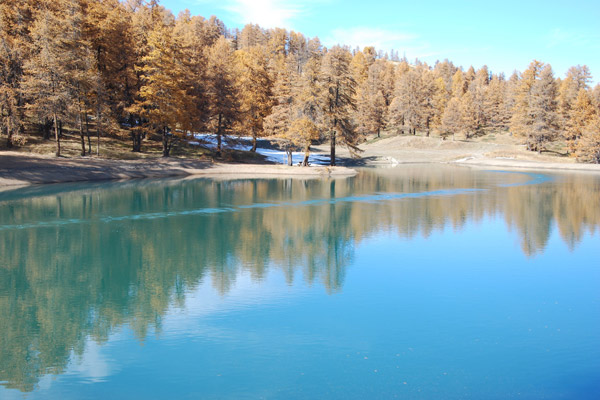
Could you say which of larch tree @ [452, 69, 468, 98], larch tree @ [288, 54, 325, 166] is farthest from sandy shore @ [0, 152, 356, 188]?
larch tree @ [452, 69, 468, 98]

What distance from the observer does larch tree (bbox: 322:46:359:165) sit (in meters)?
54.9

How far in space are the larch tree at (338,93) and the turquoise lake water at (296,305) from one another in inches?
1180

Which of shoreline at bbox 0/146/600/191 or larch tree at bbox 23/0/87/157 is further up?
larch tree at bbox 23/0/87/157

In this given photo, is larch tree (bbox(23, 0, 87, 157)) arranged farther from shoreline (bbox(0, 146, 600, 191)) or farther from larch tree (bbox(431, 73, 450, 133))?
larch tree (bbox(431, 73, 450, 133))

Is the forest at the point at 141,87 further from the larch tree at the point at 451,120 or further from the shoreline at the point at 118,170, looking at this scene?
the larch tree at the point at 451,120

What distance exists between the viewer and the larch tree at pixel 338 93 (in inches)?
2160

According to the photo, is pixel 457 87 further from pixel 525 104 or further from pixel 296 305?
pixel 296 305

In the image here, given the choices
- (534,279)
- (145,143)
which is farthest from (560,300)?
(145,143)

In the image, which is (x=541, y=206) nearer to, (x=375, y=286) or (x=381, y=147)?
(x=375, y=286)

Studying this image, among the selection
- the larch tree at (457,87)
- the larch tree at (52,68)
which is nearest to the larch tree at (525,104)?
the larch tree at (457,87)

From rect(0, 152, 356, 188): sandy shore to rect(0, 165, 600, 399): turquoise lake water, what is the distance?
13605 millimetres

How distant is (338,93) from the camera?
56281 millimetres

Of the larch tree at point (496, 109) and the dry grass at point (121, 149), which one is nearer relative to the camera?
the dry grass at point (121, 149)

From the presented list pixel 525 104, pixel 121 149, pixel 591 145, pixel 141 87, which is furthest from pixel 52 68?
pixel 525 104
